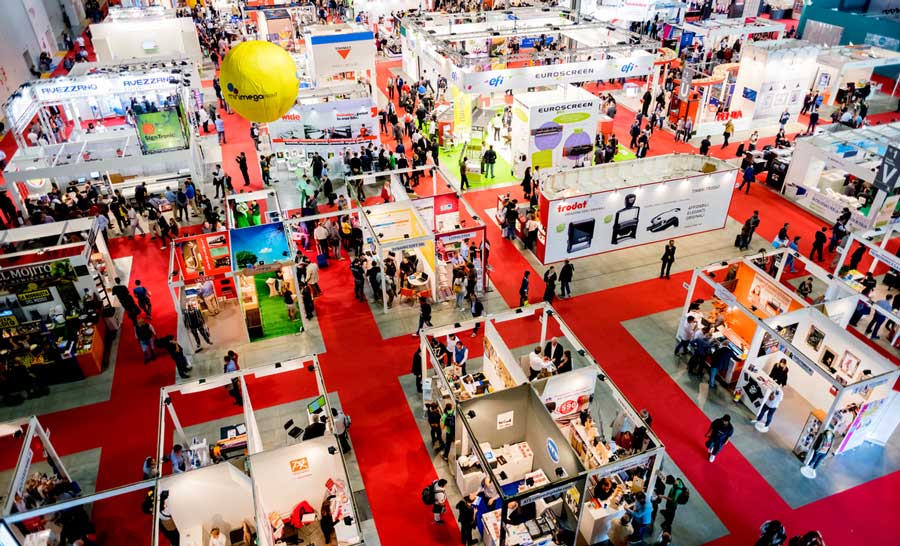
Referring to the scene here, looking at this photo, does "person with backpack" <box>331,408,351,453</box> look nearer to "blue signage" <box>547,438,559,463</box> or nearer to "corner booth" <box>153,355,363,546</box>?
"corner booth" <box>153,355,363,546</box>

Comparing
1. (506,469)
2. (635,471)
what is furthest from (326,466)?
(635,471)

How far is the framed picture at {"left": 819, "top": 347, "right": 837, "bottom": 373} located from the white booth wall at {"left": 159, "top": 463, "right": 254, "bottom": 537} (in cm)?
1027

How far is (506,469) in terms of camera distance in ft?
30.8

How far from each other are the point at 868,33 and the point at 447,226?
96.2ft

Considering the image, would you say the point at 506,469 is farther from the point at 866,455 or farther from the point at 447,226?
the point at 447,226

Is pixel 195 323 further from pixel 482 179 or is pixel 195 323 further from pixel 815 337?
pixel 815 337

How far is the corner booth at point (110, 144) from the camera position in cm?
1717

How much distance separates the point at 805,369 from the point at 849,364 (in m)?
0.69

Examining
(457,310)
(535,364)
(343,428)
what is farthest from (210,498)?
(457,310)

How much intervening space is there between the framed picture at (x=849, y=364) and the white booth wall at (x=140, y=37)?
2797cm

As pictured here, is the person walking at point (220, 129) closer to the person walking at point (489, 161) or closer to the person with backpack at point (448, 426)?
the person walking at point (489, 161)

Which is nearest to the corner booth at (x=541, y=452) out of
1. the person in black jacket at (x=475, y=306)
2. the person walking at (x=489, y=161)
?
the person in black jacket at (x=475, y=306)

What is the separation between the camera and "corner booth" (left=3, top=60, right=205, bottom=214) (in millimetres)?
17172

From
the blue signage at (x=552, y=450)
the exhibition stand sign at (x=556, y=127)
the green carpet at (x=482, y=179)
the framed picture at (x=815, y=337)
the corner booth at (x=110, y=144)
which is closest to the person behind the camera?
the blue signage at (x=552, y=450)
